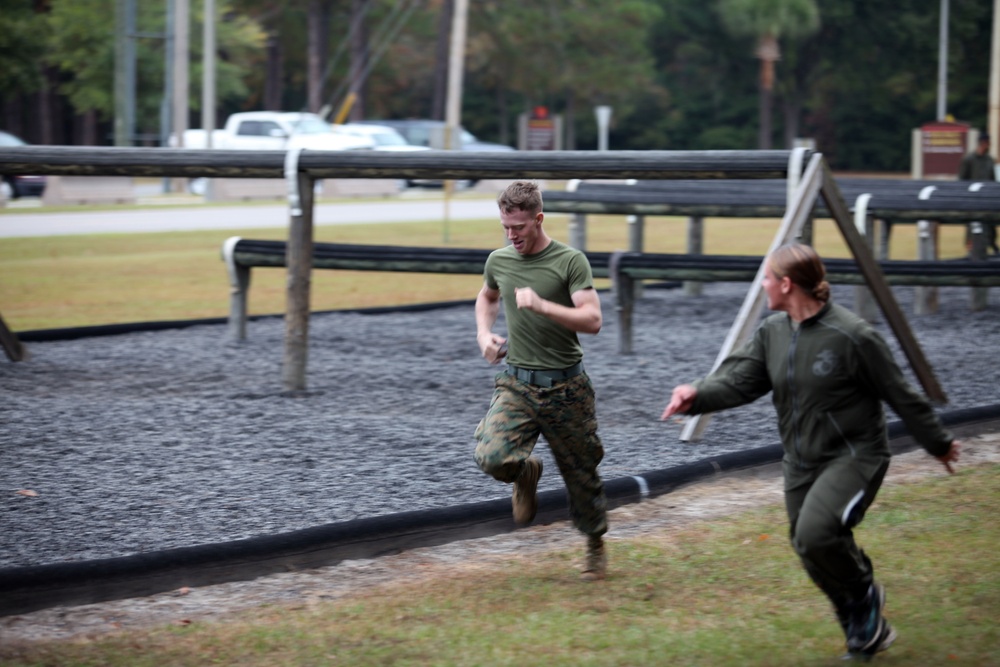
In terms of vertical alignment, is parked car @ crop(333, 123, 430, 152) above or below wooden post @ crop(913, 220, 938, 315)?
above

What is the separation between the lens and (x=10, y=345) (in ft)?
33.6

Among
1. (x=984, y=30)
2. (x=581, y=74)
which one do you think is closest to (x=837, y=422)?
(x=581, y=74)

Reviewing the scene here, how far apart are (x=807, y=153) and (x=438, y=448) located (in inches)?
109

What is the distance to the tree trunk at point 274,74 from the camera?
59.5m

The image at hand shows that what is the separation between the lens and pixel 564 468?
5273 mm

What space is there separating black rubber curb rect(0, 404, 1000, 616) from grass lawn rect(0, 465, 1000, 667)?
17.6 inches

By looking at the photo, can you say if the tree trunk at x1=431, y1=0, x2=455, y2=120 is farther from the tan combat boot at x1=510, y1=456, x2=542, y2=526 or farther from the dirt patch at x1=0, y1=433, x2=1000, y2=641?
the tan combat boot at x1=510, y1=456, x2=542, y2=526

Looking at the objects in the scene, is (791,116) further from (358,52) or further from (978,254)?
(978,254)

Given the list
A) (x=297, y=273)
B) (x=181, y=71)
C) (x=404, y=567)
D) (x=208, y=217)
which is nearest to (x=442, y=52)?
(x=181, y=71)

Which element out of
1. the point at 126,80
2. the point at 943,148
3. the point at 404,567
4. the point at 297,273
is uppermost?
the point at 126,80

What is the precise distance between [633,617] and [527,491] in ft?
2.68

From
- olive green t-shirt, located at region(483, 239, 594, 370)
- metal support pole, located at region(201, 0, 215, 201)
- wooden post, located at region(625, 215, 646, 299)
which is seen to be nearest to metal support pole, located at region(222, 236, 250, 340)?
wooden post, located at region(625, 215, 646, 299)

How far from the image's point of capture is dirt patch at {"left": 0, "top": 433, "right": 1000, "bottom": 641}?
16.0ft

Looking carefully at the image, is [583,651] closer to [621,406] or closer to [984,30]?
[621,406]
